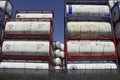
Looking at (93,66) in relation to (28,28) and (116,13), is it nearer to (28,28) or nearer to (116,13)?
(116,13)

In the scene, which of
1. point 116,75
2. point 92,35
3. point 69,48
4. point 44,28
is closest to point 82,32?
point 92,35

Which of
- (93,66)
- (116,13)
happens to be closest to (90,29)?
(116,13)

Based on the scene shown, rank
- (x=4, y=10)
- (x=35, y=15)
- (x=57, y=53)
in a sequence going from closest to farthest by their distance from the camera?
(x=4, y=10) < (x=35, y=15) < (x=57, y=53)

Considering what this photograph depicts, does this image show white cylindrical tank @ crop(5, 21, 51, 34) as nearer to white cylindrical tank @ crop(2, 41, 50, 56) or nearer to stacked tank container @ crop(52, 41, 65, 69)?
white cylindrical tank @ crop(2, 41, 50, 56)

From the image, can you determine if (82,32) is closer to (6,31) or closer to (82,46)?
(82,46)

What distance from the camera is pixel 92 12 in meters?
28.5

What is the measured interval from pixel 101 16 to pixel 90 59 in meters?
7.22

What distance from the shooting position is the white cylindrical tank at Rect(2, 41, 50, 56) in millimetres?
25422

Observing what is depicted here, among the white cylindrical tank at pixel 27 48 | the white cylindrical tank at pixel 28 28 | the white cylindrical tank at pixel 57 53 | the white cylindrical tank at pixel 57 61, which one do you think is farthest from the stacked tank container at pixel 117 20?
the white cylindrical tank at pixel 57 53

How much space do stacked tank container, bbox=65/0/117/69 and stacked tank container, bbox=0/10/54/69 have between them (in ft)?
9.65

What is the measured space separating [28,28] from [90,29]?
29.7 feet

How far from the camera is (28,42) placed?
1025 inches

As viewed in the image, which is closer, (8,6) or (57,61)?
(8,6)

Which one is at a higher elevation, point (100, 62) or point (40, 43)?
point (40, 43)
